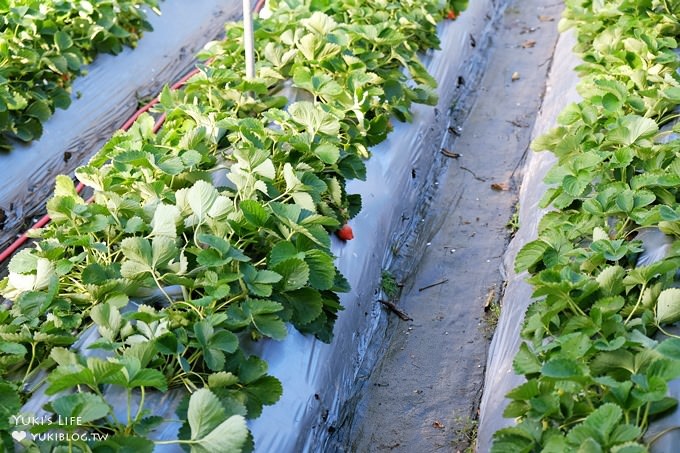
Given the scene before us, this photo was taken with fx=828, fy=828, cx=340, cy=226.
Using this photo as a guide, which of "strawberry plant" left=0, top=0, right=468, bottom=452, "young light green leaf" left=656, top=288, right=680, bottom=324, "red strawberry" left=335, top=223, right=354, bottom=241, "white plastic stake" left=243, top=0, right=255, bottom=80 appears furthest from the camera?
"white plastic stake" left=243, top=0, right=255, bottom=80

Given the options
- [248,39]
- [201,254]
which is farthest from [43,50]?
[201,254]

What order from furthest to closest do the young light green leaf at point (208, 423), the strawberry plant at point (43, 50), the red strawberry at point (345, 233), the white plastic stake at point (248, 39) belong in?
the strawberry plant at point (43, 50), the white plastic stake at point (248, 39), the red strawberry at point (345, 233), the young light green leaf at point (208, 423)

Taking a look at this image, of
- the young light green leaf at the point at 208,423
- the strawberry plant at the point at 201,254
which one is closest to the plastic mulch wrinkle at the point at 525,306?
the strawberry plant at the point at 201,254

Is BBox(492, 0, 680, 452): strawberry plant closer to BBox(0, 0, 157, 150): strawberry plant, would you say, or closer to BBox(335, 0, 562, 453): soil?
BBox(335, 0, 562, 453): soil

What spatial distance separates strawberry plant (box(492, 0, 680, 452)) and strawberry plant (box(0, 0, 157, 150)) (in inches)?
83.1

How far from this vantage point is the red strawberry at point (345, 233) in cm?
283

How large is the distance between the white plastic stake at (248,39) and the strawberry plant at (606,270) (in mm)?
1116

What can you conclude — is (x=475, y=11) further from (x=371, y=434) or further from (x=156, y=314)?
(x=156, y=314)

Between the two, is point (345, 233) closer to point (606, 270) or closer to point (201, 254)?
point (201, 254)

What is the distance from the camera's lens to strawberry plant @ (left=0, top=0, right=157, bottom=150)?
348cm

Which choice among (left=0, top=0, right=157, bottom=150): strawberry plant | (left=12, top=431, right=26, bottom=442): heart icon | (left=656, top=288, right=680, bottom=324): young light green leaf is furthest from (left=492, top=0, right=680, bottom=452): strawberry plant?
(left=0, top=0, right=157, bottom=150): strawberry plant

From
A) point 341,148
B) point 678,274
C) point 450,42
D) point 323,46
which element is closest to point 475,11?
point 450,42

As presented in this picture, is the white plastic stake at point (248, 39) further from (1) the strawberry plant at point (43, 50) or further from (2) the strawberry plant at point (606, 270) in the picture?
(2) the strawberry plant at point (606, 270)

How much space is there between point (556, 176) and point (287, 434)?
4.07 feet
